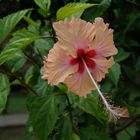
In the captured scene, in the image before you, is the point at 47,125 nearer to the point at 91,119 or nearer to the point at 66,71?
the point at 66,71

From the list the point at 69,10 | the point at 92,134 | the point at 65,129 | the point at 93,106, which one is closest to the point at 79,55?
the point at 69,10

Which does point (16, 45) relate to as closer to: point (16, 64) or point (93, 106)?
point (93, 106)

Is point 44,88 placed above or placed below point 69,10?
below

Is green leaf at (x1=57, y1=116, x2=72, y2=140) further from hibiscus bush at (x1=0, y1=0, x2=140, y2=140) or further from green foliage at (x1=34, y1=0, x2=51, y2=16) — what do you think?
green foliage at (x1=34, y1=0, x2=51, y2=16)

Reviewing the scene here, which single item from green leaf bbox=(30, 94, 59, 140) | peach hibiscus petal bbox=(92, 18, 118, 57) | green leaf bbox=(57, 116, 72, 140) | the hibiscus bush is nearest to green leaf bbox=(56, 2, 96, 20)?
the hibiscus bush

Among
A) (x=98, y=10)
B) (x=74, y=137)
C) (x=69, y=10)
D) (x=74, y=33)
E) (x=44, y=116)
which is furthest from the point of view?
(x=98, y=10)

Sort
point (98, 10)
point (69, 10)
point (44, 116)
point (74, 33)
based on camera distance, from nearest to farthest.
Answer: point (74, 33) < point (69, 10) < point (44, 116) < point (98, 10)

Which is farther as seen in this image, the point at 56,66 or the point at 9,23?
the point at 9,23
